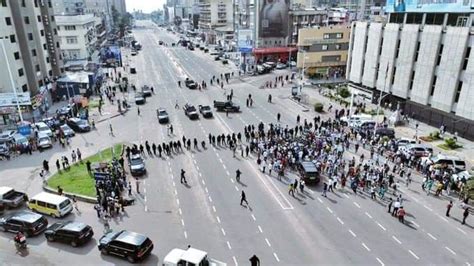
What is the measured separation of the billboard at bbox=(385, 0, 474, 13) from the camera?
39656 millimetres

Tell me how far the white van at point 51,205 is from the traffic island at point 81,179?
82.4 inches

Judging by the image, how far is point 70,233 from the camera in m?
21.5

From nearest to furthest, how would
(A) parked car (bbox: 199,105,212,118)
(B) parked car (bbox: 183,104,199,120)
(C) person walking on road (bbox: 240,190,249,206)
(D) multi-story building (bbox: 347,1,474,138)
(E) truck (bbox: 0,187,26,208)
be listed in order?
(C) person walking on road (bbox: 240,190,249,206), (E) truck (bbox: 0,187,26,208), (D) multi-story building (bbox: 347,1,474,138), (B) parked car (bbox: 183,104,199,120), (A) parked car (bbox: 199,105,212,118)

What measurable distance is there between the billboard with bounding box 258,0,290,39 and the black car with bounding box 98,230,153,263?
7331 cm

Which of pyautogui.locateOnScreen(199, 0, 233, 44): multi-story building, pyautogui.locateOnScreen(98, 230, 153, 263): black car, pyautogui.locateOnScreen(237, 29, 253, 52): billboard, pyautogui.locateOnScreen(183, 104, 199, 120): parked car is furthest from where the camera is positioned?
pyautogui.locateOnScreen(199, 0, 233, 44): multi-story building

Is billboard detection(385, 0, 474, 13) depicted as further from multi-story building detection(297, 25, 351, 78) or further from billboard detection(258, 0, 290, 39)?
billboard detection(258, 0, 290, 39)

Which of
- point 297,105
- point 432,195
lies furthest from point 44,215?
point 297,105

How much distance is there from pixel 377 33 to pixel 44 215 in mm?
47745

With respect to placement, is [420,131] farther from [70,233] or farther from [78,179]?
[70,233]

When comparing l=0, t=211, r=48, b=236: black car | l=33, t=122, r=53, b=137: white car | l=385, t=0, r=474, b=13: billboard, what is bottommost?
l=33, t=122, r=53, b=137: white car

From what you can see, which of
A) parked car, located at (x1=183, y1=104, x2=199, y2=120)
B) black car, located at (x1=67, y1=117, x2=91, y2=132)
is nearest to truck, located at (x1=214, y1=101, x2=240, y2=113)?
parked car, located at (x1=183, y1=104, x2=199, y2=120)

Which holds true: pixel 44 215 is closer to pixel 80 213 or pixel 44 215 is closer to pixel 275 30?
pixel 80 213

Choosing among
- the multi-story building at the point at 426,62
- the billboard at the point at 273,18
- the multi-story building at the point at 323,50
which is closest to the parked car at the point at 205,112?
the multi-story building at the point at 426,62

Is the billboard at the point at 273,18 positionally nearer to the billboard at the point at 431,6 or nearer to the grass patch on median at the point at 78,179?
the billboard at the point at 431,6
